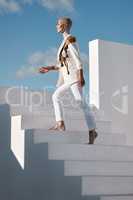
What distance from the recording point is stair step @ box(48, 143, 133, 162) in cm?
660

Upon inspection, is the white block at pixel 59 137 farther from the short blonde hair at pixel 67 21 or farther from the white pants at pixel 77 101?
the short blonde hair at pixel 67 21

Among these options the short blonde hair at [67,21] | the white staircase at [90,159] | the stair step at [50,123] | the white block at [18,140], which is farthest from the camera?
the stair step at [50,123]

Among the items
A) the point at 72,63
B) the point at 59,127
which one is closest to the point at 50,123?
the point at 59,127

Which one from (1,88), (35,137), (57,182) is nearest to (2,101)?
(1,88)

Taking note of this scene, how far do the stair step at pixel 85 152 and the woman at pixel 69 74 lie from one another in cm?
28

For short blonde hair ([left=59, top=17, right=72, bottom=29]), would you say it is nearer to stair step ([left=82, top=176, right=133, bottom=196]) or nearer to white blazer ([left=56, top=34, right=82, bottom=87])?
white blazer ([left=56, top=34, right=82, bottom=87])

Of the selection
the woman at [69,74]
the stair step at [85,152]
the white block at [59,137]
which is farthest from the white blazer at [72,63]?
the stair step at [85,152]

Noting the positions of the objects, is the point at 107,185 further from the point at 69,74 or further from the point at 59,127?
the point at 69,74

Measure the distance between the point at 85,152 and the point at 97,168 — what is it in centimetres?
25

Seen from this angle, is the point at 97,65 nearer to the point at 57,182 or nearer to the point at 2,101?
the point at 2,101

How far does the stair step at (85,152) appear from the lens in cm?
660

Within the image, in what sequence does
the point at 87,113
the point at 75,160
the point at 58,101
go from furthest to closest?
the point at 58,101 → the point at 87,113 → the point at 75,160

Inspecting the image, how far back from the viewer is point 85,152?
6691mm

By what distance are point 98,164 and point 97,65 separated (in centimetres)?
264
